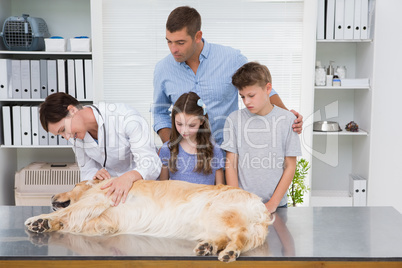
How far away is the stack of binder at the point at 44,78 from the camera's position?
3.46 metres

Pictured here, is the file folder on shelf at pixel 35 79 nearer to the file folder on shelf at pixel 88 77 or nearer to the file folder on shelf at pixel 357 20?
the file folder on shelf at pixel 88 77

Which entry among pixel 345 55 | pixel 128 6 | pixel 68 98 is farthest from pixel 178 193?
pixel 345 55

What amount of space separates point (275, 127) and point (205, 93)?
1.58 feet

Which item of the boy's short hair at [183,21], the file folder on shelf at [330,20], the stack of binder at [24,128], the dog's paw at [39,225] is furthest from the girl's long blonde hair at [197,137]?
the file folder on shelf at [330,20]

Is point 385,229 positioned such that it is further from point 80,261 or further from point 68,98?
point 68,98

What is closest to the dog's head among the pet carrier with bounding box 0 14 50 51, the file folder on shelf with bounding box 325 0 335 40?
the pet carrier with bounding box 0 14 50 51

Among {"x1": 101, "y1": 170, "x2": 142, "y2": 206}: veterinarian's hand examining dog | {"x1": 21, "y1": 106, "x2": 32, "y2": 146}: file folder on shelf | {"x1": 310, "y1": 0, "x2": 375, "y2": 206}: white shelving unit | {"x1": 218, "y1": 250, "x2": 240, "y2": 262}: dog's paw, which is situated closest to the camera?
{"x1": 218, "y1": 250, "x2": 240, "y2": 262}: dog's paw

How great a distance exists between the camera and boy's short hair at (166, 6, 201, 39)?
2.08 meters

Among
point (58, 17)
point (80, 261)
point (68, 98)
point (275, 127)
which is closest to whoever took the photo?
point (80, 261)

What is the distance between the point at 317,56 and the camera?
3.88 m

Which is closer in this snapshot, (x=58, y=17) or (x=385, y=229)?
(x=385, y=229)

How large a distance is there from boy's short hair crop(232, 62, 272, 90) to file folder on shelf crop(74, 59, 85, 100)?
6.09 ft

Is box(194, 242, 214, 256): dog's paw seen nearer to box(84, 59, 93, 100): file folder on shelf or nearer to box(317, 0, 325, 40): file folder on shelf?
box(84, 59, 93, 100): file folder on shelf

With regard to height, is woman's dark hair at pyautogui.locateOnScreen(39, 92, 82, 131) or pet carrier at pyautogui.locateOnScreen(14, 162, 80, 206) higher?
woman's dark hair at pyautogui.locateOnScreen(39, 92, 82, 131)
